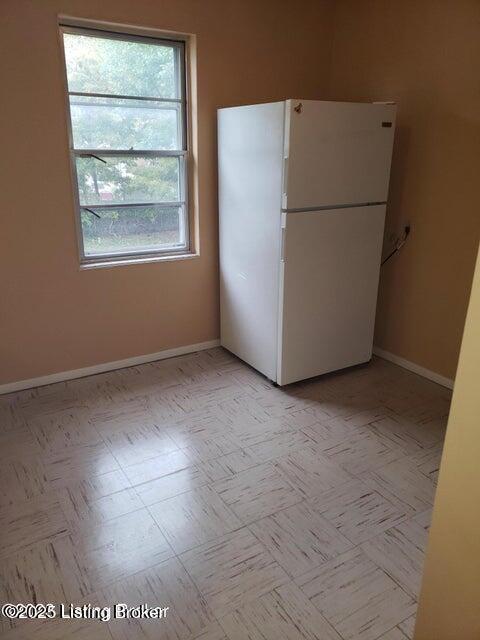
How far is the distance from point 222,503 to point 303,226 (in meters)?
1.57

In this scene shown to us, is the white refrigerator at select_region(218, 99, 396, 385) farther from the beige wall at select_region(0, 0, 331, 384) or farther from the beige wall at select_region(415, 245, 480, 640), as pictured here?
the beige wall at select_region(415, 245, 480, 640)

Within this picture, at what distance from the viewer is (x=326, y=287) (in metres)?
3.01

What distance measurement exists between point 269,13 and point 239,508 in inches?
122

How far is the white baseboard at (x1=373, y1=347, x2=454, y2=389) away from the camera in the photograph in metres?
3.17

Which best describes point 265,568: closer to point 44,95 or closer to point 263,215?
point 263,215

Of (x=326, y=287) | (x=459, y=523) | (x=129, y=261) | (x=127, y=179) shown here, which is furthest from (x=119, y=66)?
(x=459, y=523)

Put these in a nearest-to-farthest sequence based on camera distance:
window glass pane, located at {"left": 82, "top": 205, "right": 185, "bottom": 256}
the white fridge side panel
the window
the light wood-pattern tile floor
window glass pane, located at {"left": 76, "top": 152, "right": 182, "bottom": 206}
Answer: the light wood-pattern tile floor < the white fridge side panel < the window < window glass pane, located at {"left": 76, "top": 152, "right": 182, "bottom": 206} < window glass pane, located at {"left": 82, "top": 205, "right": 185, "bottom": 256}

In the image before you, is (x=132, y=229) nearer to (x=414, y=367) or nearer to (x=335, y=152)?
(x=335, y=152)

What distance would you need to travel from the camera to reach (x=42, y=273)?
2.94 meters

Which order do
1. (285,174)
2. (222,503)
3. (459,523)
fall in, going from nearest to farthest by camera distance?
(459,523) → (222,503) → (285,174)

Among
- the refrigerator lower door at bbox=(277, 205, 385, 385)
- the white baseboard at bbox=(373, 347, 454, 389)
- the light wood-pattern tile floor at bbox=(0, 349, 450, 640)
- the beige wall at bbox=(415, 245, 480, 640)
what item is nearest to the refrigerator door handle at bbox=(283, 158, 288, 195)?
the refrigerator lower door at bbox=(277, 205, 385, 385)

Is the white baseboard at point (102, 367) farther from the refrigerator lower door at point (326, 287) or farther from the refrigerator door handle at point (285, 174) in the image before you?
the refrigerator door handle at point (285, 174)

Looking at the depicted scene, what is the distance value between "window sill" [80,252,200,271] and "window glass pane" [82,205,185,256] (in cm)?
6

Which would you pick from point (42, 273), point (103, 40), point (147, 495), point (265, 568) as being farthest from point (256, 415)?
point (103, 40)
